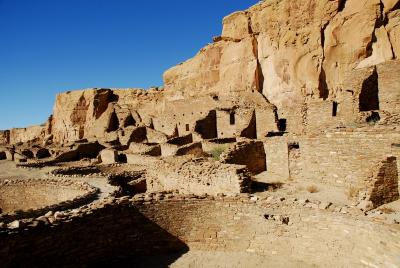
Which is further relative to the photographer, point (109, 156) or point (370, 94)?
point (109, 156)

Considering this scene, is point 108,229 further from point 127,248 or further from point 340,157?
point 340,157

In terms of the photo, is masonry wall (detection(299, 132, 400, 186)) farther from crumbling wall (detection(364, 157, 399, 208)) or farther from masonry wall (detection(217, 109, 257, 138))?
masonry wall (detection(217, 109, 257, 138))

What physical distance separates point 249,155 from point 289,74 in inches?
484

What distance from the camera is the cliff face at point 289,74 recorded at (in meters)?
16.5

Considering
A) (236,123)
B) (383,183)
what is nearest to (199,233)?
(383,183)

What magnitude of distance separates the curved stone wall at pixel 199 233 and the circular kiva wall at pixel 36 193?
501cm

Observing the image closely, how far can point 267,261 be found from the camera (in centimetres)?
718

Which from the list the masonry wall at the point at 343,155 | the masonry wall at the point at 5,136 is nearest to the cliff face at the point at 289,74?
the masonry wall at the point at 343,155

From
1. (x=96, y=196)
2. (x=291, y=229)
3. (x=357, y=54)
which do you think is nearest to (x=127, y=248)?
(x=291, y=229)

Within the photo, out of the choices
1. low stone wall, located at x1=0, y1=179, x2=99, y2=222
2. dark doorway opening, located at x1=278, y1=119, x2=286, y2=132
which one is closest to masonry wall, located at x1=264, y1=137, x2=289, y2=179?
low stone wall, located at x1=0, y1=179, x2=99, y2=222

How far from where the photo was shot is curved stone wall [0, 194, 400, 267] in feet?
20.2

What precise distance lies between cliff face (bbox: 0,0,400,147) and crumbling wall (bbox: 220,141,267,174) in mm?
3073

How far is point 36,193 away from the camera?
47.5 feet

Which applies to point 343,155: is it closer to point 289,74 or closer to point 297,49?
point 297,49
